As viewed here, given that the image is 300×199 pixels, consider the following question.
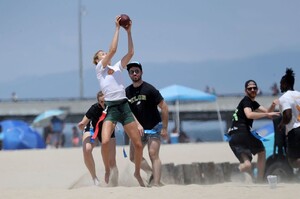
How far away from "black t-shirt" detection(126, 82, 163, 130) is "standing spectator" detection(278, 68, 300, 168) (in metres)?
1.77

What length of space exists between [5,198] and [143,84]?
2762 mm

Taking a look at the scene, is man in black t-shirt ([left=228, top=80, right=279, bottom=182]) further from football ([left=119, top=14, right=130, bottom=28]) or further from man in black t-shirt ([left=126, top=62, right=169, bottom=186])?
football ([left=119, top=14, right=130, bottom=28])

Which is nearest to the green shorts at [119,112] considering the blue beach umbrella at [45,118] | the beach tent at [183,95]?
the beach tent at [183,95]

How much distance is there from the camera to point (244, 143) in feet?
32.8

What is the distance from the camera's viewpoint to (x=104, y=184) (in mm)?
10062

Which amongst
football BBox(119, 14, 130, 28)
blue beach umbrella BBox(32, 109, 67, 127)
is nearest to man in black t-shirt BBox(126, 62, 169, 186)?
football BBox(119, 14, 130, 28)

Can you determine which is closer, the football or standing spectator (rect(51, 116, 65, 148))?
the football

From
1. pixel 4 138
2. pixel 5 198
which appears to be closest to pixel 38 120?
pixel 4 138

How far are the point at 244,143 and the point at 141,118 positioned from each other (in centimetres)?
160

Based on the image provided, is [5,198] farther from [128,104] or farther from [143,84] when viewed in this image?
[143,84]

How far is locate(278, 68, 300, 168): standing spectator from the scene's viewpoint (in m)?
9.66

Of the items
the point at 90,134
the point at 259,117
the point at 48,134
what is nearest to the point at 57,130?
the point at 48,134

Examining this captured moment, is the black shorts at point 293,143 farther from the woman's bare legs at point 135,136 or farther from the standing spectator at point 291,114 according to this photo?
the woman's bare legs at point 135,136

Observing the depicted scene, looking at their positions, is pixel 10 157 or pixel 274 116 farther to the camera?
pixel 10 157
